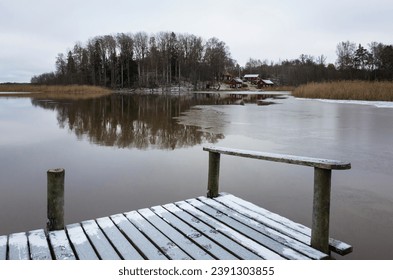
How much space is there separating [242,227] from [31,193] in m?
3.77

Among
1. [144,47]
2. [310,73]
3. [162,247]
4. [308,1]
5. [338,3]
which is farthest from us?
[310,73]

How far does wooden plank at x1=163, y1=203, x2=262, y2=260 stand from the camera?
10.3 ft

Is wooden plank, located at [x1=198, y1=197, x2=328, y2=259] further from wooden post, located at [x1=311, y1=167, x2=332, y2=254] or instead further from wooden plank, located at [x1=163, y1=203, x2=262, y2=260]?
wooden plank, located at [x1=163, y1=203, x2=262, y2=260]

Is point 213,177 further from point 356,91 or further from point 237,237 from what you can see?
point 356,91

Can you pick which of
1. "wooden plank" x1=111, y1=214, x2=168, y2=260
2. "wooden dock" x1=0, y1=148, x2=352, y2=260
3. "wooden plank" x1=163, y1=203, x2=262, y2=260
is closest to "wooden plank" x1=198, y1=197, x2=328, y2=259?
"wooden dock" x1=0, y1=148, x2=352, y2=260

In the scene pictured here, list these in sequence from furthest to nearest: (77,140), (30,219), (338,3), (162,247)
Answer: (77,140), (338,3), (30,219), (162,247)

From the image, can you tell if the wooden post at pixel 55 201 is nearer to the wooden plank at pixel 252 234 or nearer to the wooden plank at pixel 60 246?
the wooden plank at pixel 60 246

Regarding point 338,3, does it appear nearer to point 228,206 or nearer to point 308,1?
point 308,1

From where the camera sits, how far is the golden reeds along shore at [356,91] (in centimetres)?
2689

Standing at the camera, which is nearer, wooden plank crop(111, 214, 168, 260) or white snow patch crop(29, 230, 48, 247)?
wooden plank crop(111, 214, 168, 260)

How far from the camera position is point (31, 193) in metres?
5.61

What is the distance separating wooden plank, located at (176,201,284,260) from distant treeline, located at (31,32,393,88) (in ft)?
219
